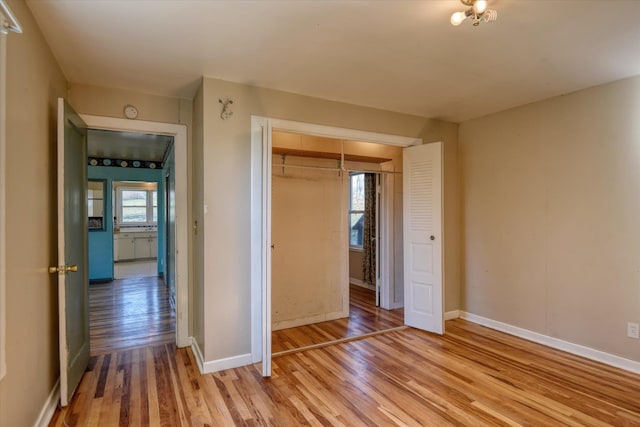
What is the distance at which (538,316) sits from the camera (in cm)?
351

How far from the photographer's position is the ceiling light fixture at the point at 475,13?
1.77 meters

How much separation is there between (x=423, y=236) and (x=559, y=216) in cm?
134

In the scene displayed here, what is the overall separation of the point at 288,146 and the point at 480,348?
299cm

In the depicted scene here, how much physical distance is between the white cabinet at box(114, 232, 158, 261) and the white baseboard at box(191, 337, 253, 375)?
7.46 m

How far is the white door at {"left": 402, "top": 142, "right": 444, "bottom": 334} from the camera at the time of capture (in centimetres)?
373

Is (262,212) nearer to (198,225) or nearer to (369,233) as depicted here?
Answer: (198,225)

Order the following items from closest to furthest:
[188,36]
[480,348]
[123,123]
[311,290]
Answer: [188,36] → [123,123] → [480,348] → [311,290]

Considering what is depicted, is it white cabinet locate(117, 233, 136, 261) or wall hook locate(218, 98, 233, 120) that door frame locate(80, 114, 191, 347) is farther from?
white cabinet locate(117, 233, 136, 261)

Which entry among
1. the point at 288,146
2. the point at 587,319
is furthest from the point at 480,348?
the point at 288,146

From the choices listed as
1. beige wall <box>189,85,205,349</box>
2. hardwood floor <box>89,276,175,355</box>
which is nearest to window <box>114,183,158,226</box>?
hardwood floor <box>89,276,175,355</box>

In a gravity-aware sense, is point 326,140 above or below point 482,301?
above

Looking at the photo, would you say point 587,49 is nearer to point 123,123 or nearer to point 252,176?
point 252,176

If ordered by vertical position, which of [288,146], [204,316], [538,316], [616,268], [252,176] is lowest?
[538,316]

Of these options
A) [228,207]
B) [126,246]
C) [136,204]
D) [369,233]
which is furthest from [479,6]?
[126,246]
